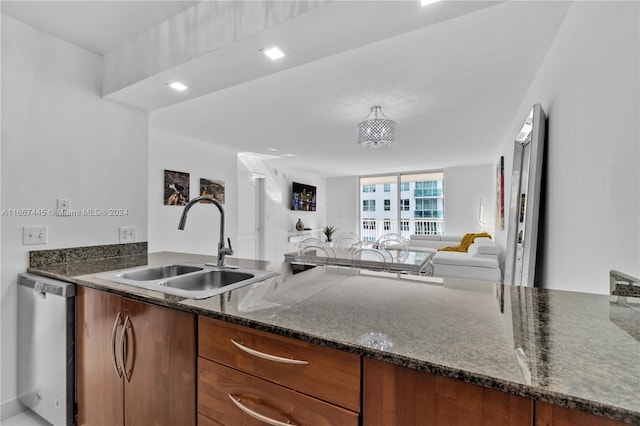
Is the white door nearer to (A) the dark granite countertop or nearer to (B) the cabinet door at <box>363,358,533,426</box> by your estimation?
(A) the dark granite countertop

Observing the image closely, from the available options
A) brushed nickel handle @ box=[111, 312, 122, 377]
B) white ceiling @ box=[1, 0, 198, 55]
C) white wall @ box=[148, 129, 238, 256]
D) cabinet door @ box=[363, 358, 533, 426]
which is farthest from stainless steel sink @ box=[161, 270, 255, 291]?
white wall @ box=[148, 129, 238, 256]

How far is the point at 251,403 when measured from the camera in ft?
2.86

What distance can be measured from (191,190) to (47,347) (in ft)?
9.49

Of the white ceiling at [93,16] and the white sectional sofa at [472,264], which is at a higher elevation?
the white ceiling at [93,16]

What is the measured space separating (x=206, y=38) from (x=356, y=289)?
155cm

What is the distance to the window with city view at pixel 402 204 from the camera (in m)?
7.41

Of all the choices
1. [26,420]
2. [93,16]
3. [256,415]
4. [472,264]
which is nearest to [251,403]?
[256,415]

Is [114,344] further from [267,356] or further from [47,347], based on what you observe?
[267,356]

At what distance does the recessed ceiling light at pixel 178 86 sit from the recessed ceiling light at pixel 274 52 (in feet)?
2.37

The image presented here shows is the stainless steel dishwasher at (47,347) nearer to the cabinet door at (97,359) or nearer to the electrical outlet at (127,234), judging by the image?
the cabinet door at (97,359)

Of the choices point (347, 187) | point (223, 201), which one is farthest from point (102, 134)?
point (347, 187)

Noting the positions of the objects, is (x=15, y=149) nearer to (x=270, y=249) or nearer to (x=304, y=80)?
(x=304, y=80)

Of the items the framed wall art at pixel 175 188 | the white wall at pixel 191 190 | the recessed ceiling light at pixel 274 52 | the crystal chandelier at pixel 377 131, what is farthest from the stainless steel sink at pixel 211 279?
the framed wall art at pixel 175 188

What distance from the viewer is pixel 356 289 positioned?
1.19 metres
